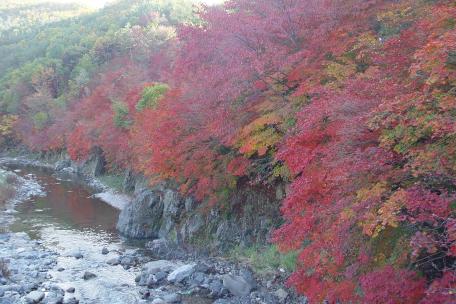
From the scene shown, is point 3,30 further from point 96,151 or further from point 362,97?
point 362,97

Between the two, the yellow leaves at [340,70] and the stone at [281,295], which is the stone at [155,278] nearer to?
the stone at [281,295]

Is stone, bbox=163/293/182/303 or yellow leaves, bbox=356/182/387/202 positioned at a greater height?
yellow leaves, bbox=356/182/387/202

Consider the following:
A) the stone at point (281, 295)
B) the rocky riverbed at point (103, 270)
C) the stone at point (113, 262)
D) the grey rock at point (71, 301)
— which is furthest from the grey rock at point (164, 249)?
the stone at point (281, 295)

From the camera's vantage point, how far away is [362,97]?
27.7 ft

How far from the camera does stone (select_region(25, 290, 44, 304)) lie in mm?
12250

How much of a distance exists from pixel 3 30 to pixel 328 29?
115 meters

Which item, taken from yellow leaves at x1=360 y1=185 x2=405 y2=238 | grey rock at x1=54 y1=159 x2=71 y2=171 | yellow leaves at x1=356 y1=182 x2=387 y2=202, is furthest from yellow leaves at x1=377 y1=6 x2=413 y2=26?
grey rock at x1=54 y1=159 x2=71 y2=171

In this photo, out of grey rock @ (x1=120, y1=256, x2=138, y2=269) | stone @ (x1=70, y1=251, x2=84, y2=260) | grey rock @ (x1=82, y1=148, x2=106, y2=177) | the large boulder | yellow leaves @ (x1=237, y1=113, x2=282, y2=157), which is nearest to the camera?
yellow leaves @ (x1=237, y1=113, x2=282, y2=157)

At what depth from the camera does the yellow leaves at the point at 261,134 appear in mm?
12169

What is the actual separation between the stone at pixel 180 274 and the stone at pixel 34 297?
372 cm

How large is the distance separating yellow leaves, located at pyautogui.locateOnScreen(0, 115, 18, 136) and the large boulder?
4488 cm

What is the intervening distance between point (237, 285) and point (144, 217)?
8.12 meters

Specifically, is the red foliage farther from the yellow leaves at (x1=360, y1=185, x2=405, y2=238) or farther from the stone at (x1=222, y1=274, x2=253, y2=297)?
the stone at (x1=222, y1=274, x2=253, y2=297)

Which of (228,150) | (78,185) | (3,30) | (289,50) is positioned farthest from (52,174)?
(3,30)
